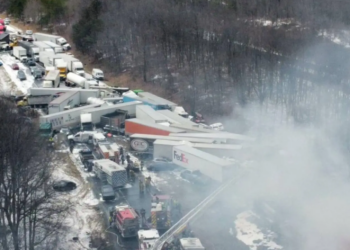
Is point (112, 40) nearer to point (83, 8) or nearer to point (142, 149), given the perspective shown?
point (83, 8)

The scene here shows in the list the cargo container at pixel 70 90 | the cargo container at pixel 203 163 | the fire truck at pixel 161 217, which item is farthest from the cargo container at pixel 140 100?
the fire truck at pixel 161 217

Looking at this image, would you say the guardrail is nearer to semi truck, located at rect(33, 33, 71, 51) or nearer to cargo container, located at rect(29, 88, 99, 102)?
cargo container, located at rect(29, 88, 99, 102)

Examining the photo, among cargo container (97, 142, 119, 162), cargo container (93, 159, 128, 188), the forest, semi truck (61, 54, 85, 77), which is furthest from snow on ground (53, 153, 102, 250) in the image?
semi truck (61, 54, 85, 77)

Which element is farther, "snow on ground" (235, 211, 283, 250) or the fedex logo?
the fedex logo

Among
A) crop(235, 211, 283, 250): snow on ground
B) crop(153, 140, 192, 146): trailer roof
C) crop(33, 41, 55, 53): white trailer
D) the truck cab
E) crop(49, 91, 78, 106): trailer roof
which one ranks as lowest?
crop(235, 211, 283, 250): snow on ground

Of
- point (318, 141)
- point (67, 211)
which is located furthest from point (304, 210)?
point (67, 211)

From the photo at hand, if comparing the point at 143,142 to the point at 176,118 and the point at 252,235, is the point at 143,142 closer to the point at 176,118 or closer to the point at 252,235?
the point at 176,118
